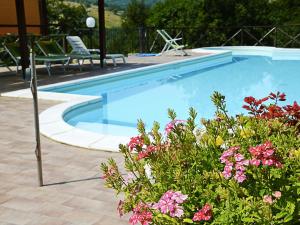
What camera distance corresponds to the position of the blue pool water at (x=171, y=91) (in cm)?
706

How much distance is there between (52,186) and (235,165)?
76.4 inches

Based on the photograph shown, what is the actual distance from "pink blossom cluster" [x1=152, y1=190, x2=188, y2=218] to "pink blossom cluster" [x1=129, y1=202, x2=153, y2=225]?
0.40 ft

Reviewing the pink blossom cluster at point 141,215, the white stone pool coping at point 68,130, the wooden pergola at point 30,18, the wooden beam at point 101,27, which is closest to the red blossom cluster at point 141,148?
the pink blossom cluster at point 141,215

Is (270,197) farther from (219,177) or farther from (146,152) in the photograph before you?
(146,152)

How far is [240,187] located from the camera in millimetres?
1793

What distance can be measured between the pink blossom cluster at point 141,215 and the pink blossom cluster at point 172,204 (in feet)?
0.40

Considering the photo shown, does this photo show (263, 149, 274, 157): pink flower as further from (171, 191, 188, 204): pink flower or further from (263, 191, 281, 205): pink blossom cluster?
(171, 191, 188, 204): pink flower

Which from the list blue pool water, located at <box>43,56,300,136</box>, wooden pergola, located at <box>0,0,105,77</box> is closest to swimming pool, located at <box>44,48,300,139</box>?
blue pool water, located at <box>43,56,300,136</box>

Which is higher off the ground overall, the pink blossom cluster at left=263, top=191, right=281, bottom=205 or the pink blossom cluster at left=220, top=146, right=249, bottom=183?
the pink blossom cluster at left=220, top=146, right=249, bottom=183

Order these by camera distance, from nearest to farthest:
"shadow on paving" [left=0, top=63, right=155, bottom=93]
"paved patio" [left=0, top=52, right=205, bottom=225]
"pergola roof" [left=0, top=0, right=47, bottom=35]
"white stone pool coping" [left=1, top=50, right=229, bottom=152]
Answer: "paved patio" [left=0, top=52, right=205, bottom=225] → "white stone pool coping" [left=1, top=50, right=229, bottom=152] → "shadow on paving" [left=0, top=63, right=155, bottom=93] → "pergola roof" [left=0, top=0, right=47, bottom=35]

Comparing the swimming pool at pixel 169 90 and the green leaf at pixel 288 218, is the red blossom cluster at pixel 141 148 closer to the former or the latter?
the green leaf at pixel 288 218

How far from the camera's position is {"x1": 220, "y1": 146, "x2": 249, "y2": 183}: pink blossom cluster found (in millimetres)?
1758


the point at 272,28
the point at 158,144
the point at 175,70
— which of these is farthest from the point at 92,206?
the point at 272,28

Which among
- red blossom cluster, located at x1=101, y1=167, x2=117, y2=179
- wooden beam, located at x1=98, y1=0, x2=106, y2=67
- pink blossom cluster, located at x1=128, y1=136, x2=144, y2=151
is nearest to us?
red blossom cluster, located at x1=101, y1=167, x2=117, y2=179
